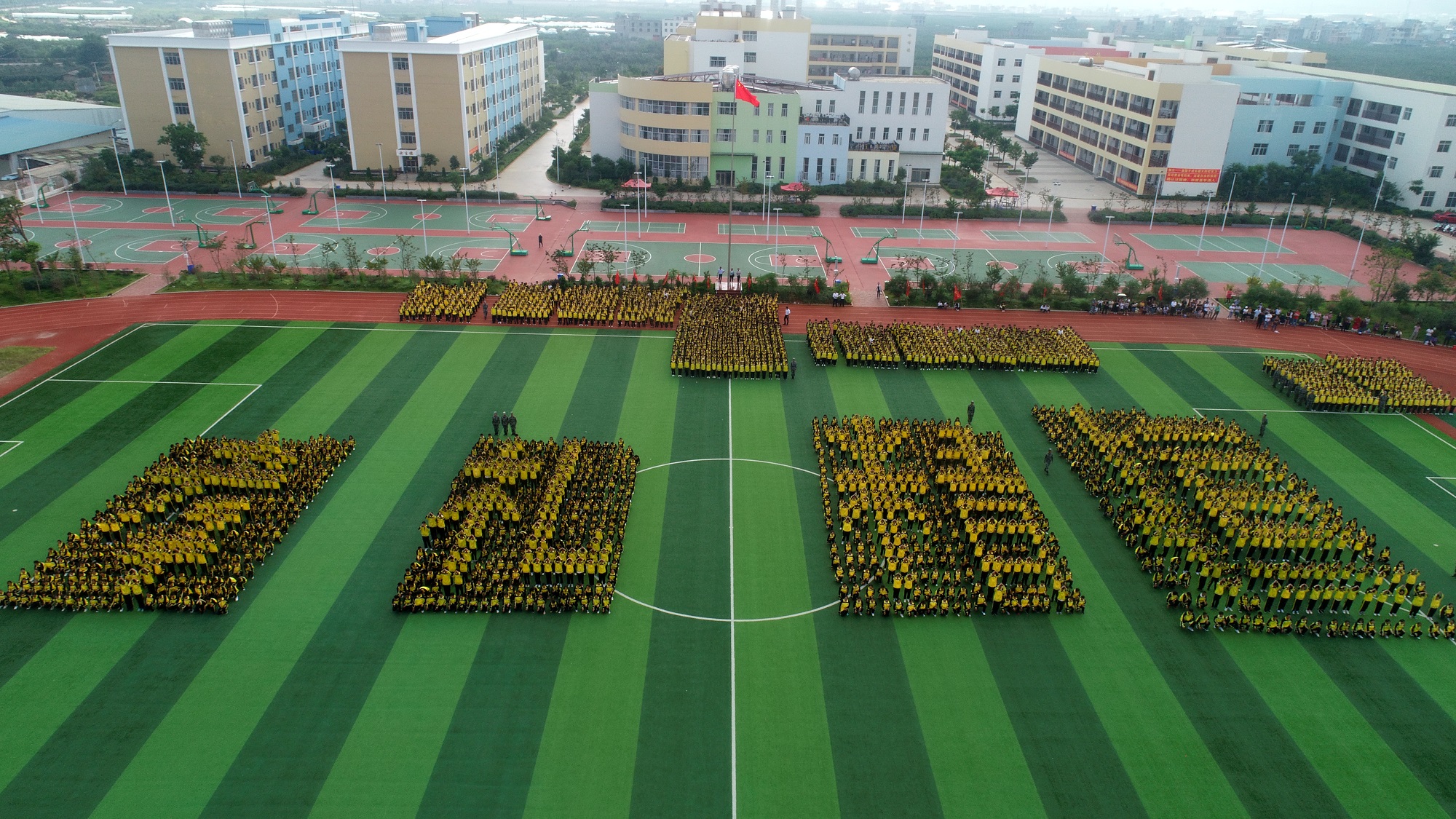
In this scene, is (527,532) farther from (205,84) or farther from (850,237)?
(205,84)

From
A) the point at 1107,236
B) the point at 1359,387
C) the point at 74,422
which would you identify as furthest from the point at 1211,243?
the point at 74,422

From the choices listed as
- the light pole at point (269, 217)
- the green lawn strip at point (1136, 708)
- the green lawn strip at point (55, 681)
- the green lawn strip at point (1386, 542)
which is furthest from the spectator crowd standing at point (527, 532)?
the light pole at point (269, 217)

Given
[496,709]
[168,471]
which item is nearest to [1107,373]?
[496,709]

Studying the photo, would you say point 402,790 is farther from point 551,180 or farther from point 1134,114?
point 1134,114

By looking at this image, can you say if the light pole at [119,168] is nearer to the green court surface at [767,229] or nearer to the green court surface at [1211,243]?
the green court surface at [767,229]

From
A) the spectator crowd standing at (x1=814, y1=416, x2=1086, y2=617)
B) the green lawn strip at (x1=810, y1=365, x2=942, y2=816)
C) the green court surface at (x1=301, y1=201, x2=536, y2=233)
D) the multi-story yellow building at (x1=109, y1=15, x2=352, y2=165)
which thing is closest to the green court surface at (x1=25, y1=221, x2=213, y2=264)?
the green court surface at (x1=301, y1=201, x2=536, y2=233)
